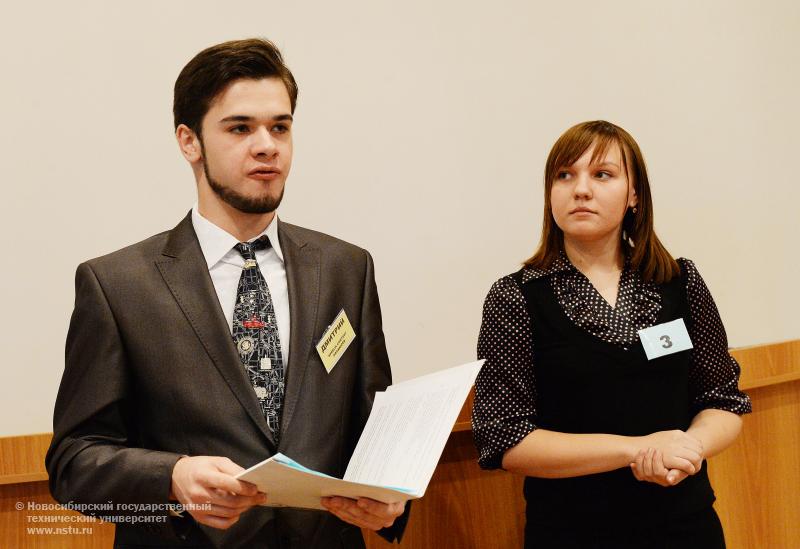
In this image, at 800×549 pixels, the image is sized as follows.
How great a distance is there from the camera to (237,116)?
5.38 feet

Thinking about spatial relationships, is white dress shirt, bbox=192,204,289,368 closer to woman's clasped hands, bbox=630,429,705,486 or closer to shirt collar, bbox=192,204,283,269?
shirt collar, bbox=192,204,283,269

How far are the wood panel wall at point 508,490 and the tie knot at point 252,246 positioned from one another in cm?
80

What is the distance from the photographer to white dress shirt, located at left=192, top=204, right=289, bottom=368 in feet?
5.45

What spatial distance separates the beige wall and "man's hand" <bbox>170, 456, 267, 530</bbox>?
3.22ft

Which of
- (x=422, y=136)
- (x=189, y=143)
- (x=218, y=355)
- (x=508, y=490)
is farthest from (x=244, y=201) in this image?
(x=508, y=490)

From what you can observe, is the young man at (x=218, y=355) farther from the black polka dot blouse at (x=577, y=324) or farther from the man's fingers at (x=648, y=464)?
the man's fingers at (x=648, y=464)

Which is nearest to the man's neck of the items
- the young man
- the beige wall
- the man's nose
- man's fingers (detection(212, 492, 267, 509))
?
the young man

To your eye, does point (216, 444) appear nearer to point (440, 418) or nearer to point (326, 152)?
point (440, 418)

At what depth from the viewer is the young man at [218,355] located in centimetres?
153

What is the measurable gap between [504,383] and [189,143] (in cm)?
87

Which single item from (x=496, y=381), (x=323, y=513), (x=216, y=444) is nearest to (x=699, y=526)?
(x=496, y=381)

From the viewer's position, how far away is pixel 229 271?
1.68 meters

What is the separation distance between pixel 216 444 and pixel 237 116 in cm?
62

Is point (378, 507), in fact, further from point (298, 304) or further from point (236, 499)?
point (298, 304)
